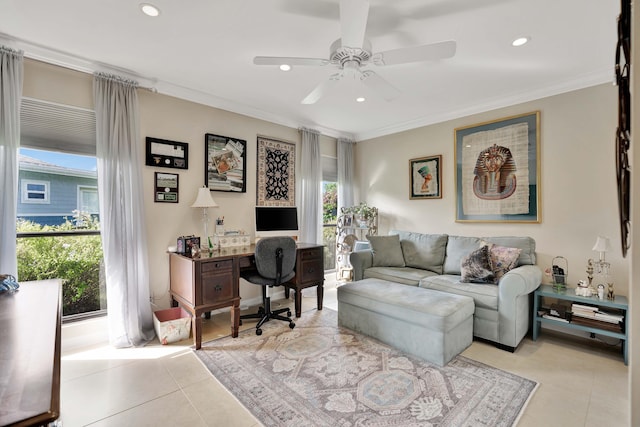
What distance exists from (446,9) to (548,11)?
0.69m

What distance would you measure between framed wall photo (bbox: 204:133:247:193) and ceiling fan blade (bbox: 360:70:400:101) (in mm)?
1932

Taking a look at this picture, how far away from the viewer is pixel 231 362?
2414 millimetres

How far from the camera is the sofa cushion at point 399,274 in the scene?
3312mm

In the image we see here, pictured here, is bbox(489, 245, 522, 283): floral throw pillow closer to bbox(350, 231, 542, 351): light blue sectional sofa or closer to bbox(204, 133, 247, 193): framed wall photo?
bbox(350, 231, 542, 351): light blue sectional sofa

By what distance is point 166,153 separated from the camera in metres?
3.14

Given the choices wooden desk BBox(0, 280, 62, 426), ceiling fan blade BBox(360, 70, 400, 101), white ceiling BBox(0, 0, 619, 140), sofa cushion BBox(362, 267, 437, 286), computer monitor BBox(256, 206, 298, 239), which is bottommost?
sofa cushion BBox(362, 267, 437, 286)

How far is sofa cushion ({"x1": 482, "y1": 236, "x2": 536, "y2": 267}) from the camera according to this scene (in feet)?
10.2

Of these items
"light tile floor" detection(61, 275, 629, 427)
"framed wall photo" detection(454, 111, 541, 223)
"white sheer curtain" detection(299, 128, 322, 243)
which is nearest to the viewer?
"light tile floor" detection(61, 275, 629, 427)

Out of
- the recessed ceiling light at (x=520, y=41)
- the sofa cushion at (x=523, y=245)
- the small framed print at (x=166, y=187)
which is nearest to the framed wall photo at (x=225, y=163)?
the small framed print at (x=166, y=187)

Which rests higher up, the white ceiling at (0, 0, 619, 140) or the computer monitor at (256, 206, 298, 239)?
the white ceiling at (0, 0, 619, 140)

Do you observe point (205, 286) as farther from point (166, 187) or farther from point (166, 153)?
point (166, 153)

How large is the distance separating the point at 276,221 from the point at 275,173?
0.72 meters

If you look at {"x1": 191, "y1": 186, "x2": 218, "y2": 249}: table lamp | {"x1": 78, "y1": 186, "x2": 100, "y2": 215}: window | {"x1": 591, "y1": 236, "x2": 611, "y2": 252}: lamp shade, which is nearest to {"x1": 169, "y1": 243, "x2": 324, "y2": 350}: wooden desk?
{"x1": 191, "y1": 186, "x2": 218, "y2": 249}: table lamp

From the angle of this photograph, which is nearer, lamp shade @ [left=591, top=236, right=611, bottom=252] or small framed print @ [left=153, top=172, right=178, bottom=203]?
lamp shade @ [left=591, top=236, right=611, bottom=252]
